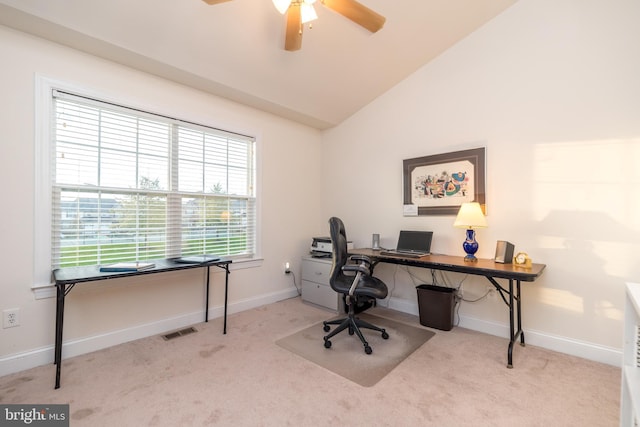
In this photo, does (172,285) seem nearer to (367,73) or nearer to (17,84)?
(17,84)

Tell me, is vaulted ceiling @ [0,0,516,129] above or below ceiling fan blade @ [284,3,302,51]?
above

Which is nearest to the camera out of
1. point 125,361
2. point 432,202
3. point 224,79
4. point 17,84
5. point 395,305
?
point 17,84

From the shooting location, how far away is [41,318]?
2154 mm

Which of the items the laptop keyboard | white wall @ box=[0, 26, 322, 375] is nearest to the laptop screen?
the laptop keyboard

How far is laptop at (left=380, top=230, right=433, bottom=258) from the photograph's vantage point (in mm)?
3041

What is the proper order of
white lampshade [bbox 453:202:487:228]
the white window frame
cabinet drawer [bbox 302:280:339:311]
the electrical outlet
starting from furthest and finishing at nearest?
cabinet drawer [bbox 302:280:339:311], white lampshade [bbox 453:202:487:228], the white window frame, the electrical outlet

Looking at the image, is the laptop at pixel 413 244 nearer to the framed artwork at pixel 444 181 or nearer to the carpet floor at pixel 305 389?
the framed artwork at pixel 444 181

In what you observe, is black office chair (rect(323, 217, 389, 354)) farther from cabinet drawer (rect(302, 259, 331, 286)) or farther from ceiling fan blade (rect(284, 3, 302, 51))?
ceiling fan blade (rect(284, 3, 302, 51))

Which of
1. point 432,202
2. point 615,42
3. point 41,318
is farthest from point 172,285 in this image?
point 615,42

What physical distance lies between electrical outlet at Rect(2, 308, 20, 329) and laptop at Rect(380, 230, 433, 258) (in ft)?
10.3

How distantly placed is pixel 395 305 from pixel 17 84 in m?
4.06

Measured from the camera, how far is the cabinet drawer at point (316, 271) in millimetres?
3406

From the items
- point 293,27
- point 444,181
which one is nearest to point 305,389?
point 444,181

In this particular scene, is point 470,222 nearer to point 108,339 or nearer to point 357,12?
point 357,12
